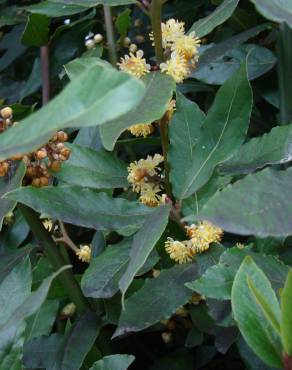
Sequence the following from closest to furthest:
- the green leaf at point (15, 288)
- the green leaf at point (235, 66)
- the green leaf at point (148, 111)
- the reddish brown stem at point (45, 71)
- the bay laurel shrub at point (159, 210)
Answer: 1. the bay laurel shrub at point (159, 210)
2. the green leaf at point (148, 111)
3. the green leaf at point (15, 288)
4. the green leaf at point (235, 66)
5. the reddish brown stem at point (45, 71)

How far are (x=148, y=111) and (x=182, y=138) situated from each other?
0.15 m

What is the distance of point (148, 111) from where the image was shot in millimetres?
668

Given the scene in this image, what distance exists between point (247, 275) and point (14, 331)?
0.85 feet

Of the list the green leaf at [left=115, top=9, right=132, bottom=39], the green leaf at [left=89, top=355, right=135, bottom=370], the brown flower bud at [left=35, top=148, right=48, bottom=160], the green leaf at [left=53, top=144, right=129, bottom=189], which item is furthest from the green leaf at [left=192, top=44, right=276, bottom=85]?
the green leaf at [left=89, top=355, right=135, bottom=370]

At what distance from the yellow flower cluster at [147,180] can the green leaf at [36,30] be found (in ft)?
1.48

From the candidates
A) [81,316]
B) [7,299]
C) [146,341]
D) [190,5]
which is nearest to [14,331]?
[7,299]

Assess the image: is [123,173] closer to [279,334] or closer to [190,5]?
[279,334]

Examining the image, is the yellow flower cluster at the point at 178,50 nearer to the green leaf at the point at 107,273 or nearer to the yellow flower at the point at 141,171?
the yellow flower at the point at 141,171

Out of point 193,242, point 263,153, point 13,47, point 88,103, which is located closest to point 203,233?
point 193,242

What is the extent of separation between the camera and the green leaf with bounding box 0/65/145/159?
415 mm

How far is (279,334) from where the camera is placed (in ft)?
1.83

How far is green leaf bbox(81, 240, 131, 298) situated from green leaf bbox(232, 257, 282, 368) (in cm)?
22

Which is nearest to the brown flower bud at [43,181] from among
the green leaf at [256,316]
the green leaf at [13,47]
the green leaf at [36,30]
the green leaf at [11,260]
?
the green leaf at [11,260]

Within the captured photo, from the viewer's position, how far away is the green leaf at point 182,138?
0.78 metres
